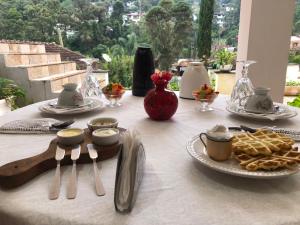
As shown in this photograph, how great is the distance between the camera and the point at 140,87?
4.42 ft

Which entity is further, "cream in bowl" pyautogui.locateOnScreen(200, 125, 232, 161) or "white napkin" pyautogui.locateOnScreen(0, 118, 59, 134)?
"white napkin" pyautogui.locateOnScreen(0, 118, 59, 134)

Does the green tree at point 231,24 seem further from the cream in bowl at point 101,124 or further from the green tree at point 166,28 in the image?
the cream in bowl at point 101,124

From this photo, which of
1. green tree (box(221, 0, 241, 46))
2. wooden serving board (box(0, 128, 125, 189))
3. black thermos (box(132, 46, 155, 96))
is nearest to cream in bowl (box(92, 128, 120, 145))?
wooden serving board (box(0, 128, 125, 189))

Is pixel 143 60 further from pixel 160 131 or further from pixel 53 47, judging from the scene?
pixel 53 47

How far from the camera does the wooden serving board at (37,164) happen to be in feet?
1.73

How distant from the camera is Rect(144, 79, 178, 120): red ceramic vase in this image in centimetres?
96

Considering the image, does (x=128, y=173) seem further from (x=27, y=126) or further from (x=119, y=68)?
(x=119, y=68)

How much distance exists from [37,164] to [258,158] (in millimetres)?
461

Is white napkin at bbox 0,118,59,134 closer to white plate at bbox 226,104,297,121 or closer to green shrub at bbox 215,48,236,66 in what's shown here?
white plate at bbox 226,104,297,121

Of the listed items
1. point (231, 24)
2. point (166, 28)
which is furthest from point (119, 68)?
point (231, 24)

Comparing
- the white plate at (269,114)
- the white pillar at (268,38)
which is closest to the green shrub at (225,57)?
the white pillar at (268,38)

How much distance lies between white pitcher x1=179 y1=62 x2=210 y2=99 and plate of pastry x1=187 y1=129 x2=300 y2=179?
64 cm

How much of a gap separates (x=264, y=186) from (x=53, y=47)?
3.81m

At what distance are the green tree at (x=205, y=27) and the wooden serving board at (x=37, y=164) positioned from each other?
3.36 m
